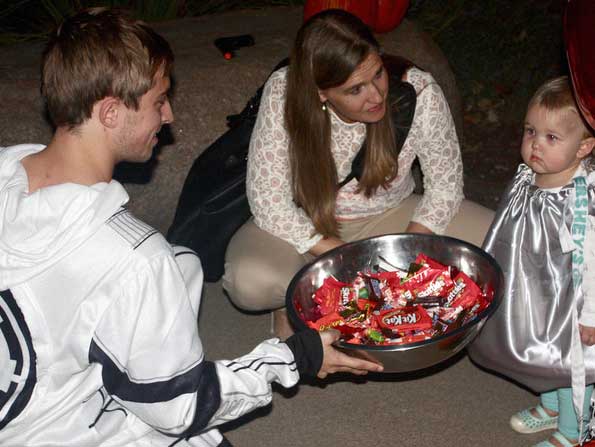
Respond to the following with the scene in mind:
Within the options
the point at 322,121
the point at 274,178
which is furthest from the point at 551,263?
the point at 274,178

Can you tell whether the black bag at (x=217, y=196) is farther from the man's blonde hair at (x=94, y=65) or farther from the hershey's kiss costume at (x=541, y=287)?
the man's blonde hair at (x=94, y=65)

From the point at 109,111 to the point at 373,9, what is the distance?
2.90 meters

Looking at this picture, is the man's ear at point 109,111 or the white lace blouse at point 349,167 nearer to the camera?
the man's ear at point 109,111

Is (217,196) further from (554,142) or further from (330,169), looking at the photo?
(554,142)

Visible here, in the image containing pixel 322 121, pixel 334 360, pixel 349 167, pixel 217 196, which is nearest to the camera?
pixel 334 360

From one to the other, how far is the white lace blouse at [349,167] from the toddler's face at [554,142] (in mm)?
590

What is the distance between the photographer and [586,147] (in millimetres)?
2799

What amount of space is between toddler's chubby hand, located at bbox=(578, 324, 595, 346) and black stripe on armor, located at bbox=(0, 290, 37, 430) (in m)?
1.75

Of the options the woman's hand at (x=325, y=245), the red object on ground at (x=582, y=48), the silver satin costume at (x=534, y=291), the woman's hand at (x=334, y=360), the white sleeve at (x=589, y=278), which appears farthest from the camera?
the woman's hand at (x=325, y=245)

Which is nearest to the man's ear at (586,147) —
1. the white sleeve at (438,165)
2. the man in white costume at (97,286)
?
the white sleeve at (438,165)

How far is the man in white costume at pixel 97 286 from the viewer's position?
2016 mm

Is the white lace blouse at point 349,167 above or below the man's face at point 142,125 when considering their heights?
below

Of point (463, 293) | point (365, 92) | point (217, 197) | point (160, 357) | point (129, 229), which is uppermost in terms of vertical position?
point (129, 229)

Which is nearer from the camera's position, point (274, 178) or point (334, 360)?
point (334, 360)
